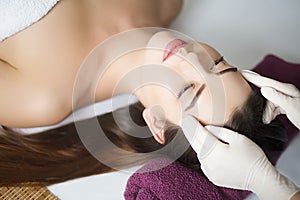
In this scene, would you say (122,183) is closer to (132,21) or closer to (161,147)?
(161,147)

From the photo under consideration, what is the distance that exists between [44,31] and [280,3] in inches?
29.9

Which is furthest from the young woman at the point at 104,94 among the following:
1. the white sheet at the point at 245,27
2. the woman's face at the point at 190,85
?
the white sheet at the point at 245,27

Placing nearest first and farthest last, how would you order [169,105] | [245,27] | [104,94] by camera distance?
1. [169,105]
2. [104,94]
3. [245,27]

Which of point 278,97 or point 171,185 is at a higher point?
point 278,97

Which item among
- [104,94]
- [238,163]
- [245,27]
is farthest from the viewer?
[245,27]

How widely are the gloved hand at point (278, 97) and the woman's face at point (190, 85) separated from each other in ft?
0.11

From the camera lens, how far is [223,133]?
1009 millimetres

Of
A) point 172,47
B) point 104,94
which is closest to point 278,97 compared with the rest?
point 172,47

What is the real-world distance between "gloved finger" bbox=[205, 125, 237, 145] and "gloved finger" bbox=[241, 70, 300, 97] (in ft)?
0.50

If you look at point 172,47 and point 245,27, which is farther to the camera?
point 245,27

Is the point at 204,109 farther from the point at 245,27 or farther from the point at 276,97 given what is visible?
the point at 245,27

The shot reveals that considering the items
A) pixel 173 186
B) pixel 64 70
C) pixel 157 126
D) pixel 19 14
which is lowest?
pixel 173 186

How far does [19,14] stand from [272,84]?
604 millimetres

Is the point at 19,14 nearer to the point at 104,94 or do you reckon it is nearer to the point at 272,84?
the point at 104,94
